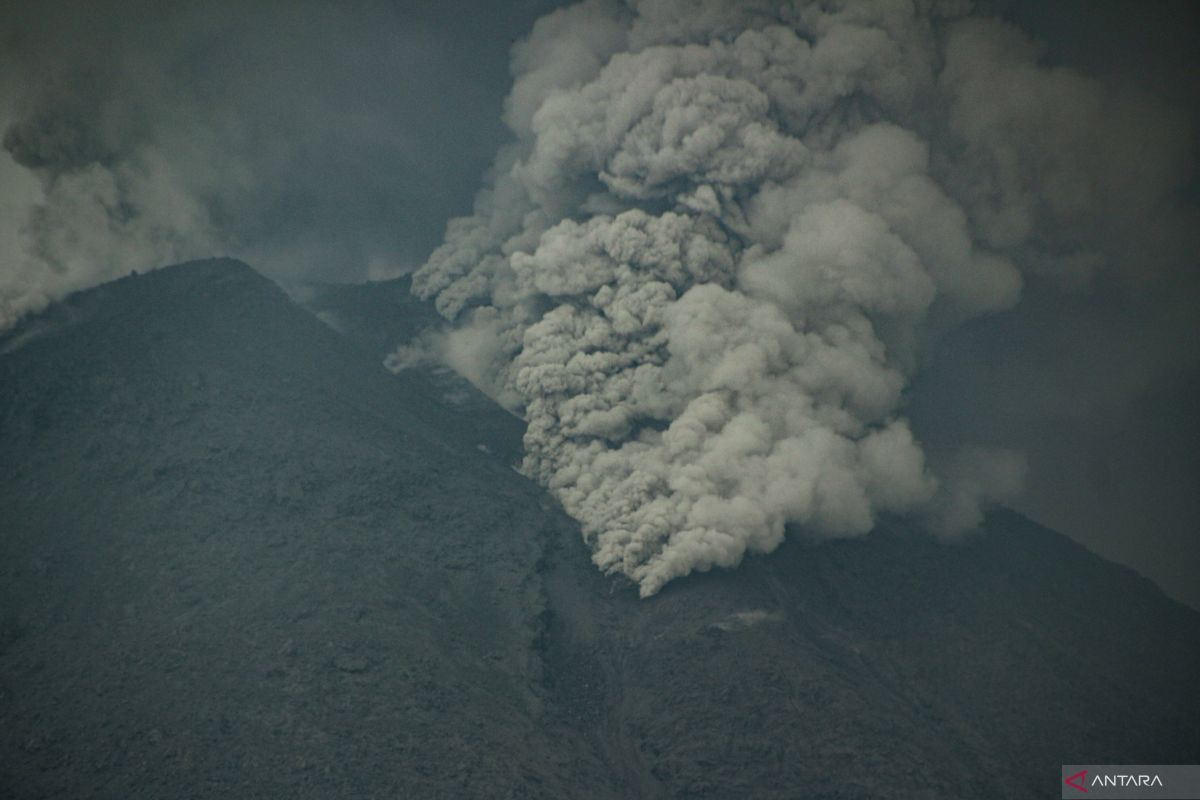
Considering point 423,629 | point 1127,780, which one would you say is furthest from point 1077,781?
point 423,629

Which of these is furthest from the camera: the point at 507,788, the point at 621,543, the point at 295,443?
the point at 295,443

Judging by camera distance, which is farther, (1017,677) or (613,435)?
(613,435)

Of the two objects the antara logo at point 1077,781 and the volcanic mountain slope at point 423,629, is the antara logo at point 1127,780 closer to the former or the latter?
the antara logo at point 1077,781

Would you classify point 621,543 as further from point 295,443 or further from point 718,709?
point 295,443

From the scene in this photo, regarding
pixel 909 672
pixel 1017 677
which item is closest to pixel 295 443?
pixel 909 672

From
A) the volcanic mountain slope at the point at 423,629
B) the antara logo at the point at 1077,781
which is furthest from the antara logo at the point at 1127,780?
the volcanic mountain slope at the point at 423,629

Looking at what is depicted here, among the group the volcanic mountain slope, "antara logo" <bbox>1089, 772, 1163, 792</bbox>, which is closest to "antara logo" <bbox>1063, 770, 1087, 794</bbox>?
"antara logo" <bbox>1089, 772, 1163, 792</bbox>

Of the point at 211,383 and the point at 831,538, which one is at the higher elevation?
the point at 211,383
